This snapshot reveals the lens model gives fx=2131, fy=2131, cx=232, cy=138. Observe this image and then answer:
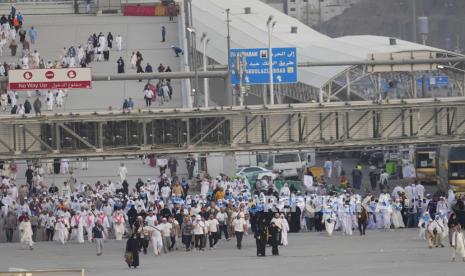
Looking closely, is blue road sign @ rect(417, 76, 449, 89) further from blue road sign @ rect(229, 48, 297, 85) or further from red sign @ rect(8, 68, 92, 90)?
red sign @ rect(8, 68, 92, 90)

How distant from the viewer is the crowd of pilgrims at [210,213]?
54.0 meters

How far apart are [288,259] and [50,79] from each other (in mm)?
14977

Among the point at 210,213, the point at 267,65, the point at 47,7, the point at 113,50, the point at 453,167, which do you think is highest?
the point at 47,7

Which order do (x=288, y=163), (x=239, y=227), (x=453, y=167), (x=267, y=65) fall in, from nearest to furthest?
1. (x=239, y=227)
2. (x=453, y=167)
3. (x=267, y=65)
4. (x=288, y=163)

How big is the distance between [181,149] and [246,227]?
2.68 m

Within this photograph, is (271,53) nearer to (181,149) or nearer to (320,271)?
(181,149)

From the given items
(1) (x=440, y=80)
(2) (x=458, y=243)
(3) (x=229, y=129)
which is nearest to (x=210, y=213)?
(3) (x=229, y=129)

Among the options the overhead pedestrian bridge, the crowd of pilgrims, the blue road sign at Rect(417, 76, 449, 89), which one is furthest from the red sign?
the blue road sign at Rect(417, 76, 449, 89)

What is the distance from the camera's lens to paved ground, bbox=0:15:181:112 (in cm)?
7819

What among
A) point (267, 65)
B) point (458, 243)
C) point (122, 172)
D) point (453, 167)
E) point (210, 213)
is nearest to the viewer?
point (458, 243)

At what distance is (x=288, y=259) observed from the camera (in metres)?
50.9

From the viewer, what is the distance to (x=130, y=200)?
2327 inches

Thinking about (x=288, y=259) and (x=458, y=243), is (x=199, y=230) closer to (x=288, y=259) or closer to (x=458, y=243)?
(x=288, y=259)

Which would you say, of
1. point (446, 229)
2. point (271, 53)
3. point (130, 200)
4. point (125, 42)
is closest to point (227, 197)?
point (130, 200)
